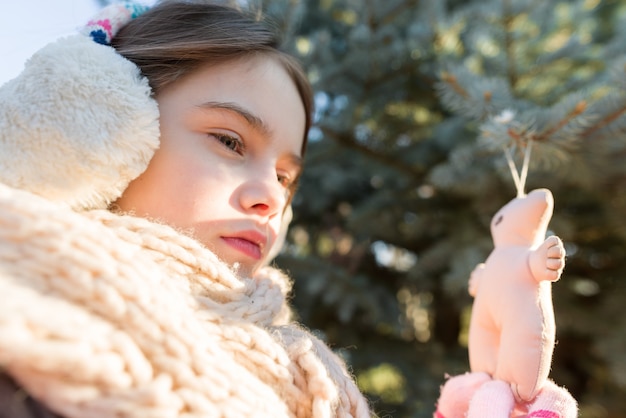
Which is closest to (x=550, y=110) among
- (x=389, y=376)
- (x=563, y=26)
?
(x=563, y=26)

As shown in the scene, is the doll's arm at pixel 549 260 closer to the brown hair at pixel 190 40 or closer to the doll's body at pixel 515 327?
the doll's body at pixel 515 327

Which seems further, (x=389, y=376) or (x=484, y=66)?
(x=389, y=376)

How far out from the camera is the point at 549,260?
59 cm

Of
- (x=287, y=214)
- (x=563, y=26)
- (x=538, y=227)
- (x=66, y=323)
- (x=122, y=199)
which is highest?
(x=563, y=26)

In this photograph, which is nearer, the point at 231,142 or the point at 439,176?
the point at 231,142

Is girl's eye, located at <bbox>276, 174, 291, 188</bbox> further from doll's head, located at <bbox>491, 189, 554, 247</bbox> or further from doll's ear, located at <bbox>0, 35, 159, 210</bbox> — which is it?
doll's head, located at <bbox>491, 189, 554, 247</bbox>

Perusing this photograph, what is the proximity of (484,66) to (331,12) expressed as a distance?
1.82 feet

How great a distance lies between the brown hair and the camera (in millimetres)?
780

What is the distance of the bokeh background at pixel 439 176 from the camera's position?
106cm

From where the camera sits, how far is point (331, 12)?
5.21 ft

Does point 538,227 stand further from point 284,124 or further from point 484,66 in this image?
point 484,66

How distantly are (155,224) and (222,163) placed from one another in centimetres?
15

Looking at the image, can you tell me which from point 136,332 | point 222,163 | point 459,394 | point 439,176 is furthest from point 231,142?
point 439,176

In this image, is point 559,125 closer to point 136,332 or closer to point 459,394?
point 459,394
